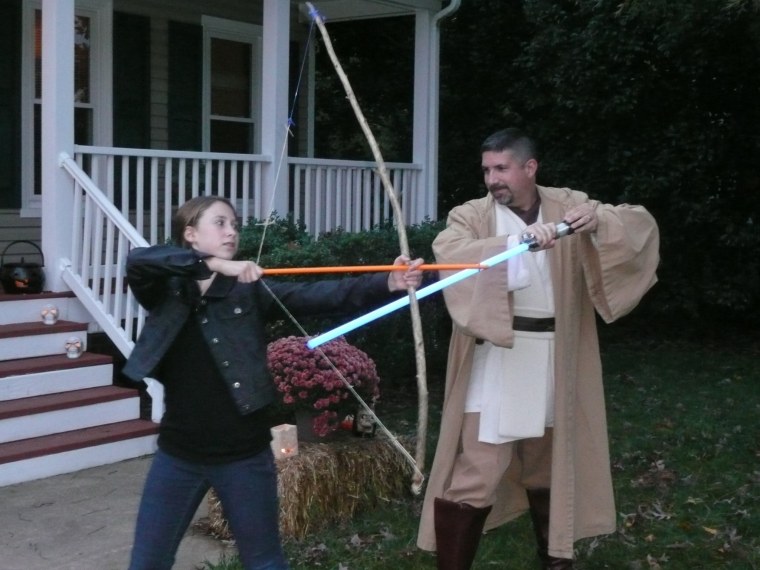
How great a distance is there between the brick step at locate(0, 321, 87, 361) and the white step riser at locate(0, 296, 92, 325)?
0.15 feet

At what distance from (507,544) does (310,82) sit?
770 cm

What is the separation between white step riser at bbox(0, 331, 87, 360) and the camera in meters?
6.88

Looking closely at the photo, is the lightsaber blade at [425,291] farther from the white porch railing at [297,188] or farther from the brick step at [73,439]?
the white porch railing at [297,188]

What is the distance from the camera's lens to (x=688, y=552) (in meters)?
5.09

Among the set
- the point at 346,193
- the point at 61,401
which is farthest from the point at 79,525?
the point at 346,193

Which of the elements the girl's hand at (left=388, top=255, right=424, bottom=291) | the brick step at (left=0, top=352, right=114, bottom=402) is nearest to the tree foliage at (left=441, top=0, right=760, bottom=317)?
the brick step at (left=0, top=352, right=114, bottom=402)

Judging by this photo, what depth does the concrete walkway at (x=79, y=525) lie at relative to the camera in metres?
4.92

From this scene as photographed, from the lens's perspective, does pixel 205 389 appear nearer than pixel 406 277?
Yes

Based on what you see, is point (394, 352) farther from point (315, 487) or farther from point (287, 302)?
point (287, 302)

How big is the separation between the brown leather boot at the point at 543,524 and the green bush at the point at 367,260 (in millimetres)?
2880

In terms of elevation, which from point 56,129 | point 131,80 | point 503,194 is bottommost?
point 503,194

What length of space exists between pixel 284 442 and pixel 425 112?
18.3 feet

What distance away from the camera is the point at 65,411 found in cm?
661

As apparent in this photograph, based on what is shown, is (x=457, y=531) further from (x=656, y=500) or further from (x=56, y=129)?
(x=56, y=129)
